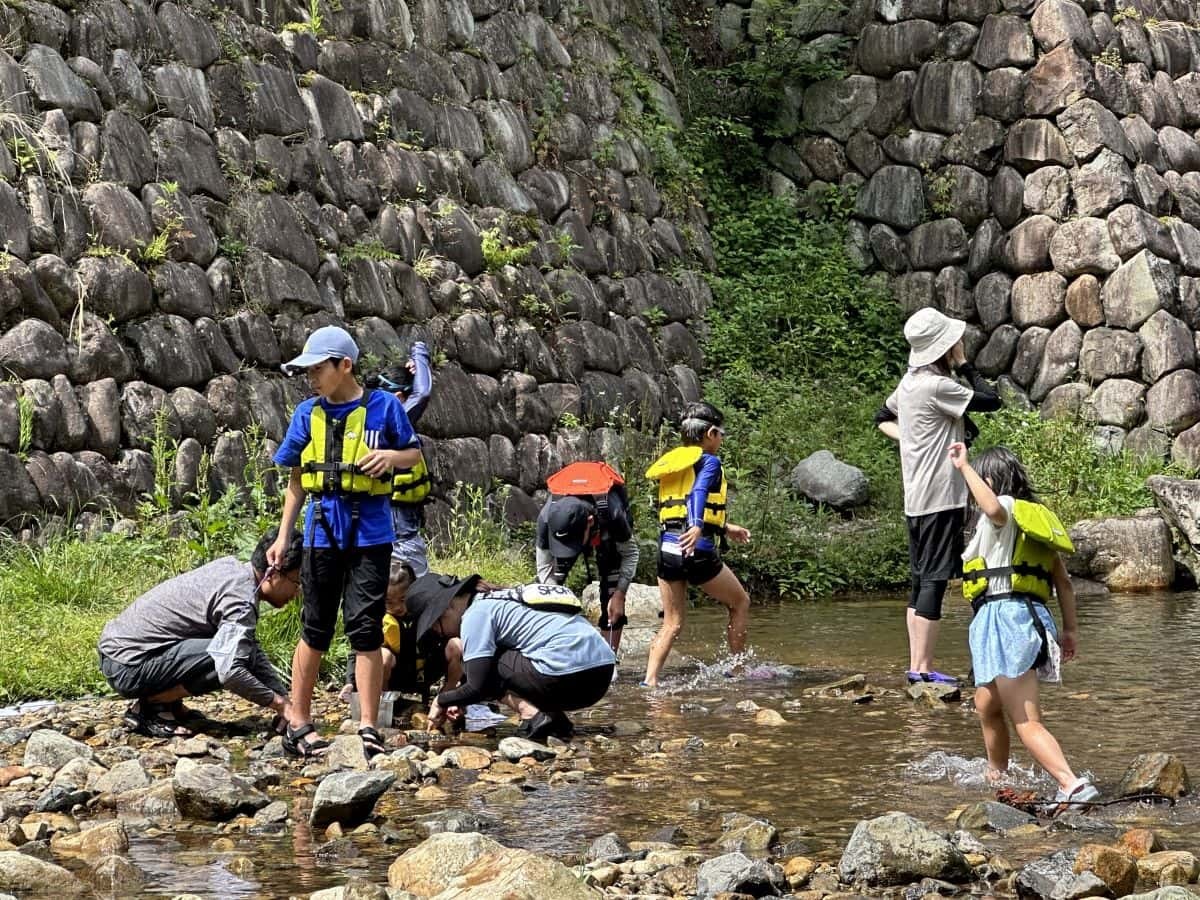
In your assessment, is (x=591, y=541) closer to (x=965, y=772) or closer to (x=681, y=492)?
(x=681, y=492)

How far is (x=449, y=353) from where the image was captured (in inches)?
487

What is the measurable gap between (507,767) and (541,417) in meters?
7.27

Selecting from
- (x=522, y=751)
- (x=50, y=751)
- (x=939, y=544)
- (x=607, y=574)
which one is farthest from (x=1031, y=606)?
(x=50, y=751)

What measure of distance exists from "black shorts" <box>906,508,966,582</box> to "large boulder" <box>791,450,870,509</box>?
6.22 metres

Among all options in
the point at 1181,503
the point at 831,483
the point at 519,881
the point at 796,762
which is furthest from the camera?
the point at 831,483

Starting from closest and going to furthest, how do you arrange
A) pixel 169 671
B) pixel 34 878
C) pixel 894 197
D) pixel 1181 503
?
1. pixel 34 878
2. pixel 169 671
3. pixel 1181 503
4. pixel 894 197

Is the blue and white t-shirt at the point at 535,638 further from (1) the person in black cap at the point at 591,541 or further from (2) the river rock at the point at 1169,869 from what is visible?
(2) the river rock at the point at 1169,869

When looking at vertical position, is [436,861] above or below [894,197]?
below

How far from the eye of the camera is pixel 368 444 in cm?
624

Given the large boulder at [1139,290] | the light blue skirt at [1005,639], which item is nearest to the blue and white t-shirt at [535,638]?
the light blue skirt at [1005,639]

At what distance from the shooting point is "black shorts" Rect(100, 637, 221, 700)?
21.6ft

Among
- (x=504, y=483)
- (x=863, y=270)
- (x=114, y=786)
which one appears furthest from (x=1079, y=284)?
(x=114, y=786)

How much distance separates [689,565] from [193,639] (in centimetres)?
270

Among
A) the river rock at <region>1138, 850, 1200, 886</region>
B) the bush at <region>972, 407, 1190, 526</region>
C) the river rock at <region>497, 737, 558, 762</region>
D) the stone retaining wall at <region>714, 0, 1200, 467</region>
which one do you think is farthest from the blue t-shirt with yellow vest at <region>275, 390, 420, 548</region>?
the stone retaining wall at <region>714, 0, 1200, 467</region>
